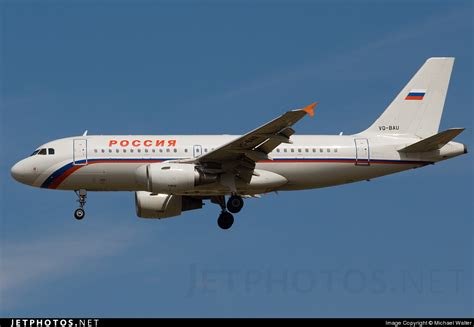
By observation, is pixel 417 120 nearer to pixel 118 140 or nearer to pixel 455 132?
pixel 455 132

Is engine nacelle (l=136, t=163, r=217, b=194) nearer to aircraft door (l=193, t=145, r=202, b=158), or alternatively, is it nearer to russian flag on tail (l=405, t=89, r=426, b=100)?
aircraft door (l=193, t=145, r=202, b=158)

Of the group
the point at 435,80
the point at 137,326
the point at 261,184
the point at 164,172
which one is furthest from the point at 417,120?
the point at 137,326

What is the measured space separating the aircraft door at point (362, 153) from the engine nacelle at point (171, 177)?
710cm

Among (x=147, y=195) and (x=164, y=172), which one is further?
(x=147, y=195)

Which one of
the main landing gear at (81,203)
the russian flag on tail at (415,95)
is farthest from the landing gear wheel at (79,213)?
the russian flag on tail at (415,95)

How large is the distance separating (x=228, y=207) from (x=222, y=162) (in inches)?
81.4

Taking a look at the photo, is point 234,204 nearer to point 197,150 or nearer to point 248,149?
point 248,149

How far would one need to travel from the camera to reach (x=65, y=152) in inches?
1981

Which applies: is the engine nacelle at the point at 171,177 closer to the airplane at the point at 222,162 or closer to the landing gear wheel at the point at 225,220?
the airplane at the point at 222,162

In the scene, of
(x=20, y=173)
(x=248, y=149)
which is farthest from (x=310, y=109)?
(x=20, y=173)

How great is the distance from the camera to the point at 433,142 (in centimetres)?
4991

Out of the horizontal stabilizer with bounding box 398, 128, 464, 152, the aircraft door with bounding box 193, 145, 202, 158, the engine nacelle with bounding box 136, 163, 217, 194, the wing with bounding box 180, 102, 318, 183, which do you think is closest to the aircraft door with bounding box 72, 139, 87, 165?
the engine nacelle with bounding box 136, 163, 217, 194

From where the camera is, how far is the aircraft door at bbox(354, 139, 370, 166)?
50375 mm

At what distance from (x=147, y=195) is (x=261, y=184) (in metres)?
5.99
